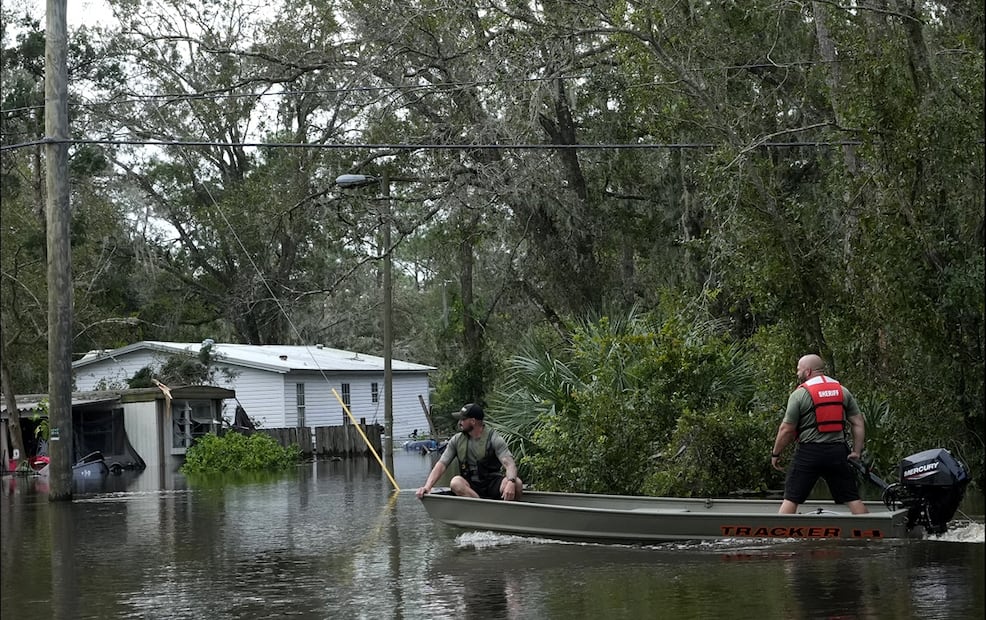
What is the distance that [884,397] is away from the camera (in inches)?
621

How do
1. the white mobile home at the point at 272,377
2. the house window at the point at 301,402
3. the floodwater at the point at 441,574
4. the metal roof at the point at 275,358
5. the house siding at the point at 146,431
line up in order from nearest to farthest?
the floodwater at the point at 441,574 < the house siding at the point at 146,431 < the metal roof at the point at 275,358 < the white mobile home at the point at 272,377 < the house window at the point at 301,402

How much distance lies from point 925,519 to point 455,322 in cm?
3556

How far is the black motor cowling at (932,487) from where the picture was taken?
10.9m

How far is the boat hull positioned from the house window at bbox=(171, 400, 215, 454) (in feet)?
83.7

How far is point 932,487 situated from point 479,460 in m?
4.99

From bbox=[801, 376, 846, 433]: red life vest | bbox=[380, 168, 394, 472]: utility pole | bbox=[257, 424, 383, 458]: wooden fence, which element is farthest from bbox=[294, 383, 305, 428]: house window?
bbox=[801, 376, 846, 433]: red life vest

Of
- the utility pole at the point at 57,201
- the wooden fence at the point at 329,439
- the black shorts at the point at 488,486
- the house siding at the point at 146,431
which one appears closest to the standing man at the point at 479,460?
the black shorts at the point at 488,486

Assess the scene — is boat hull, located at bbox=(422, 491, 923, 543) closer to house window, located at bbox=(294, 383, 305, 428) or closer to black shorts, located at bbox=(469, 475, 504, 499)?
black shorts, located at bbox=(469, 475, 504, 499)

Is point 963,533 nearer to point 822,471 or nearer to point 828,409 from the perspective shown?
point 822,471

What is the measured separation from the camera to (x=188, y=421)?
38.5 m

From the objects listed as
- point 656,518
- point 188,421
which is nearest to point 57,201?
point 656,518

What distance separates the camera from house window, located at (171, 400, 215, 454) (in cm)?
3838

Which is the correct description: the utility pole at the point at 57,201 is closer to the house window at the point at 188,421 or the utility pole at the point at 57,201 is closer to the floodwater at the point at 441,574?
the floodwater at the point at 441,574

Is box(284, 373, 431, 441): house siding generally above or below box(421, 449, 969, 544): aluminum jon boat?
above
